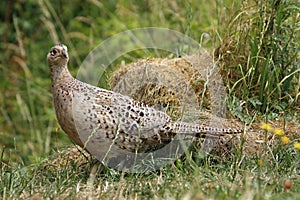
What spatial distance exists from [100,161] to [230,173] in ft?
3.36

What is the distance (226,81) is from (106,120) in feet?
4.66

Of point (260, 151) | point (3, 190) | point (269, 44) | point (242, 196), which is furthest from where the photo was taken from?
point (269, 44)

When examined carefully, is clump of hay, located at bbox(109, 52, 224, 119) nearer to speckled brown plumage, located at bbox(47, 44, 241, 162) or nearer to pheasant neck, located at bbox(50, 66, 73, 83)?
speckled brown plumage, located at bbox(47, 44, 241, 162)

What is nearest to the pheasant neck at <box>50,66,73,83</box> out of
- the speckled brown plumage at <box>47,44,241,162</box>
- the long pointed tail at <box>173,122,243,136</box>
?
the speckled brown plumage at <box>47,44,241,162</box>

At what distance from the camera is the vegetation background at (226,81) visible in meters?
3.95

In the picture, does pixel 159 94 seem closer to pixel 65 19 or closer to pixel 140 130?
pixel 140 130

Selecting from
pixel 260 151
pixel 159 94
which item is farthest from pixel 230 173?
pixel 159 94

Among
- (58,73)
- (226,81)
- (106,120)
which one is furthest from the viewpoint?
(226,81)

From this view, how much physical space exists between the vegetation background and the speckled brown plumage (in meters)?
0.24

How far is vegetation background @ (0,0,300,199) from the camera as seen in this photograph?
13.0 feet

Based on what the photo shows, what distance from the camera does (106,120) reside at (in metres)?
4.58

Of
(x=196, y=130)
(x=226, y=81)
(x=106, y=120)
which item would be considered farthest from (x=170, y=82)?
(x=106, y=120)

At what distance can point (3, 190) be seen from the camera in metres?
4.07

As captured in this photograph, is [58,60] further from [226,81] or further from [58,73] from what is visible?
[226,81]
